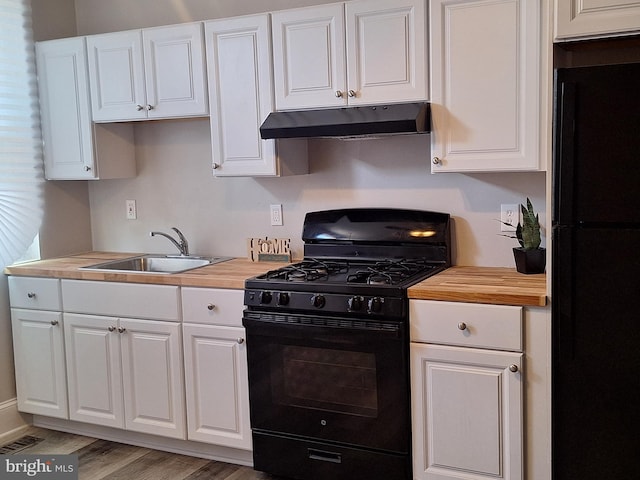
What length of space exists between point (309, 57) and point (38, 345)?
211 cm

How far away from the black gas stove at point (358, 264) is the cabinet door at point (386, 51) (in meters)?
0.62

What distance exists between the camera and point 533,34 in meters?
2.80

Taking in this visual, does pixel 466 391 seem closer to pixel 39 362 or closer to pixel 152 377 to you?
pixel 152 377

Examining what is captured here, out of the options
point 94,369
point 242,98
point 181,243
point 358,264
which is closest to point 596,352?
point 358,264

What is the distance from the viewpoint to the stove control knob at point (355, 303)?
2886 millimetres

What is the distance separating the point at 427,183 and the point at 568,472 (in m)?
1.41

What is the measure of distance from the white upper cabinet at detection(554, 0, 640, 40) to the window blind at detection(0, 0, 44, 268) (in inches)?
112

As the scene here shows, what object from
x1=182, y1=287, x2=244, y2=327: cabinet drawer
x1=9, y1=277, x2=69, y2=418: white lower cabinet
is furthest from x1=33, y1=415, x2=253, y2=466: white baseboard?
x1=182, y1=287, x2=244, y2=327: cabinet drawer

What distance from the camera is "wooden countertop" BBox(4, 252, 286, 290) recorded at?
10.8 ft

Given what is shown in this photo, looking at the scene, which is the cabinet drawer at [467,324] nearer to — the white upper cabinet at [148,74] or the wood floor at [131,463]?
the wood floor at [131,463]

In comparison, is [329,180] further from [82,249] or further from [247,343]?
Answer: [82,249]

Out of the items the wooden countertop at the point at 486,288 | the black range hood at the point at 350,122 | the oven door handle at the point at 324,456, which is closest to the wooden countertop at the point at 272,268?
the wooden countertop at the point at 486,288

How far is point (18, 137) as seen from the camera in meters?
3.93

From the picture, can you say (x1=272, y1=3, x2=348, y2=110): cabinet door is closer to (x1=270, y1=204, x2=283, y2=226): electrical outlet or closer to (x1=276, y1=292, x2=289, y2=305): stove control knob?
(x1=270, y1=204, x2=283, y2=226): electrical outlet
